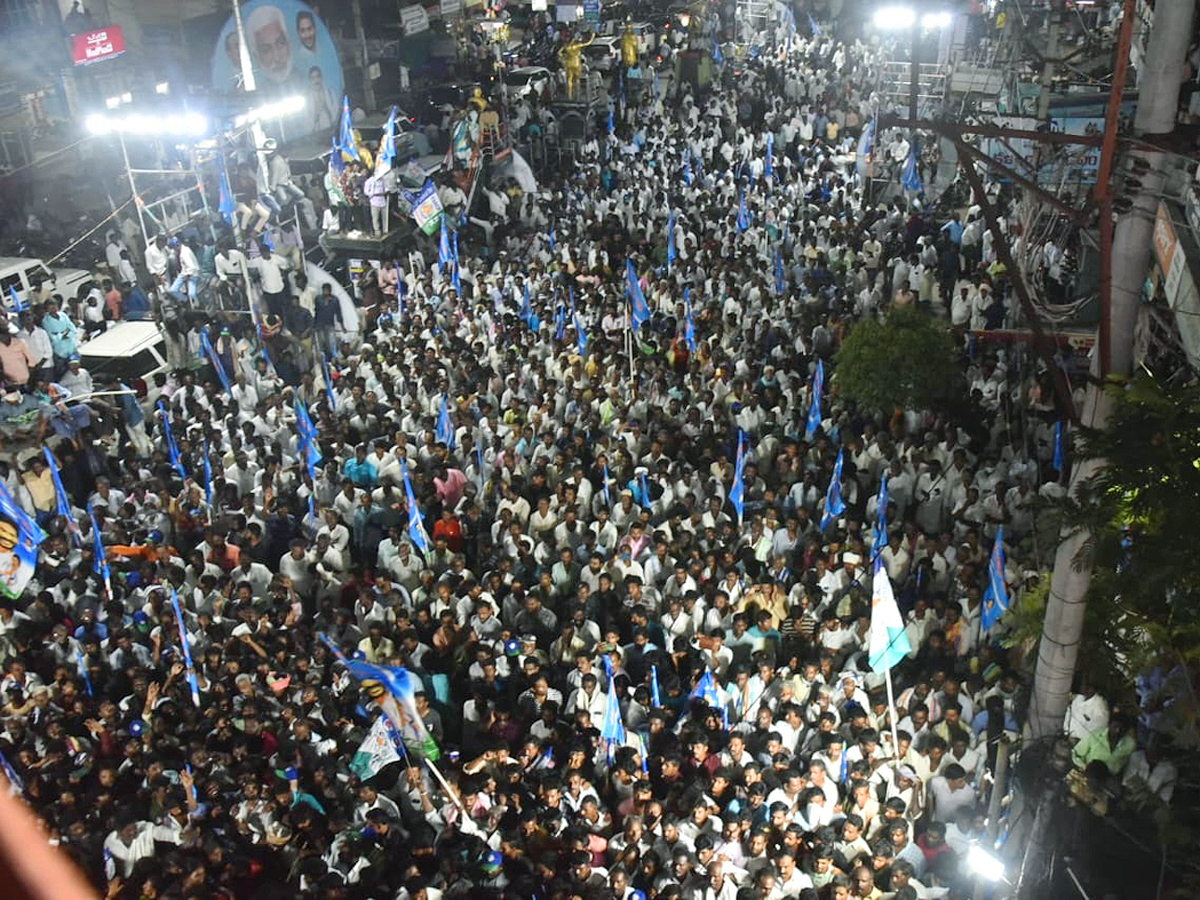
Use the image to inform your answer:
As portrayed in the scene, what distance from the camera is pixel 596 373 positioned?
12.8 m

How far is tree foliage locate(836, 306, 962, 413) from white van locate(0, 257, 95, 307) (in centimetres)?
1178

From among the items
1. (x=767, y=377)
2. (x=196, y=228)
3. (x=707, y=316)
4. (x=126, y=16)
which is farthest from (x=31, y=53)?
(x=767, y=377)

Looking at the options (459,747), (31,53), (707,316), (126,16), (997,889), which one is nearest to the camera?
(997,889)

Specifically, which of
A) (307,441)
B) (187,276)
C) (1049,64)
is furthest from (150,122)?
(1049,64)

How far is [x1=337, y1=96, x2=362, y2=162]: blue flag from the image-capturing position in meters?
18.4

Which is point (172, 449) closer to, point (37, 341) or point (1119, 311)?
point (37, 341)

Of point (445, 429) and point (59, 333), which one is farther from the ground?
point (59, 333)

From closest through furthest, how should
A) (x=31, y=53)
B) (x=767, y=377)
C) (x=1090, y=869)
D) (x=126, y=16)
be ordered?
(x=1090, y=869) < (x=767, y=377) < (x=31, y=53) < (x=126, y=16)

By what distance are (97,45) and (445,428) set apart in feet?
64.3

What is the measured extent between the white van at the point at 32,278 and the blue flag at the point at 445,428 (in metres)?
7.70

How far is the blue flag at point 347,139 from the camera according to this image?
1844 centimetres

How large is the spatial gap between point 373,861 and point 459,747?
5.32 ft

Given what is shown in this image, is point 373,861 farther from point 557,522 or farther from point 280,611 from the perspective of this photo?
point 557,522

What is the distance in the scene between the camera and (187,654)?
8312 millimetres
